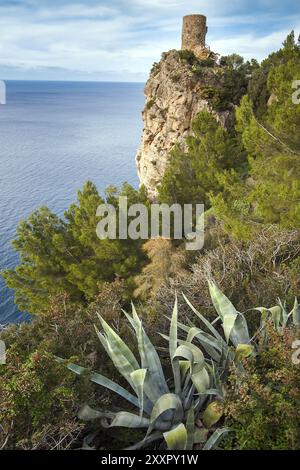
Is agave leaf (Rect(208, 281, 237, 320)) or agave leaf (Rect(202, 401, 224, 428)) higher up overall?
agave leaf (Rect(208, 281, 237, 320))

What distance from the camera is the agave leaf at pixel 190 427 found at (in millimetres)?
3547

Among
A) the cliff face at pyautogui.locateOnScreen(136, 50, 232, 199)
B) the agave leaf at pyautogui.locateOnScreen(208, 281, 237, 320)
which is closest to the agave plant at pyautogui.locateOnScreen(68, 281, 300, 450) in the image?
the agave leaf at pyautogui.locateOnScreen(208, 281, 237, 320)

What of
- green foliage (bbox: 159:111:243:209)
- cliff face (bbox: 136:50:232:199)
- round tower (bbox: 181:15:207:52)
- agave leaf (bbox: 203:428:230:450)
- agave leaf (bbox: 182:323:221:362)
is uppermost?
round tower (bbox: 181:15:207:52)

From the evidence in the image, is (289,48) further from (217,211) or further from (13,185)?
(13,185)

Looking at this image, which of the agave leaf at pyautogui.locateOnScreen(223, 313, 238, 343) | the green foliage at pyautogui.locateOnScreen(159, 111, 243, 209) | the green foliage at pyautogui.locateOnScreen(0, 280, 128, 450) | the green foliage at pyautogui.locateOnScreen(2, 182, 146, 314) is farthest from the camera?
the green foliage at pyautogui.locateOnScreen(159, 111, 243, 209)

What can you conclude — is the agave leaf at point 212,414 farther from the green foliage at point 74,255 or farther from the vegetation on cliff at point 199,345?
the green foliage at point 74,255

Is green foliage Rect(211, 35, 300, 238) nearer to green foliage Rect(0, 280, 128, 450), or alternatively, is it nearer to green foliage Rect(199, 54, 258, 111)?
green foliage Rect(0, 280, 128, 450)

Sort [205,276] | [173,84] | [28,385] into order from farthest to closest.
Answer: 1. [173,84]
2. [205,276]
3. [28,385]

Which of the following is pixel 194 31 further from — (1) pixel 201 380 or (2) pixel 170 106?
(1) pixel 201 380

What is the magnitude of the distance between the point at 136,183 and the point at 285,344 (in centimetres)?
4452

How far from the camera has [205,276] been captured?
6.03 m

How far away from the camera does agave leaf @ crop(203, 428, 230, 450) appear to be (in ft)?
11.1

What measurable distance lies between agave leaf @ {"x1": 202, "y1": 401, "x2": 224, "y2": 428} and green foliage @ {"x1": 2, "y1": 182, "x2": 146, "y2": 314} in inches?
375

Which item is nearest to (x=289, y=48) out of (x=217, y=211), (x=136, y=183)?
(x=217, y=211)
